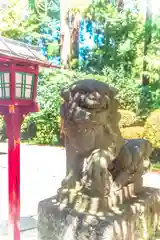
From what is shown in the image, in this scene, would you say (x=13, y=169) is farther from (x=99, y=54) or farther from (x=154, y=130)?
(x=99, y=54)

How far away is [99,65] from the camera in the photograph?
1034cm

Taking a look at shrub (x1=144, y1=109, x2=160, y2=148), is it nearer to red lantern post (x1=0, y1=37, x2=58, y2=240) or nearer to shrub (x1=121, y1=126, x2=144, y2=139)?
shrub (x1=121, y1=126, x2=144, y2=139)

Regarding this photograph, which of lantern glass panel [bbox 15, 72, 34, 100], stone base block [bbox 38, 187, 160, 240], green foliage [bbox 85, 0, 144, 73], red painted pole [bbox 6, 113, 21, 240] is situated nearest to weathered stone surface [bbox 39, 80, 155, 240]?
stone base block [bbox 38, 187, 160, 240]

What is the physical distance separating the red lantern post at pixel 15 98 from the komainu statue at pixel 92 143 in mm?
403

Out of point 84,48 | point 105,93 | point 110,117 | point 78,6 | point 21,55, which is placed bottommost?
point 110,117

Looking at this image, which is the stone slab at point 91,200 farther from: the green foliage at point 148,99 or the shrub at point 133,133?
the green foliage at point 148,99

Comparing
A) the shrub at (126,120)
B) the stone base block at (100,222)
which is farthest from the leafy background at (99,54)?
the stone base block at (100,222)

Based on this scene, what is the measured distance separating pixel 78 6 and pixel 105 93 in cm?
789

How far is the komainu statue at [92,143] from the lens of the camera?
1909 mm

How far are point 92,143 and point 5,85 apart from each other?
32.9 inches

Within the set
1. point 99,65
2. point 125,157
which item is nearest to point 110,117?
point 125,157

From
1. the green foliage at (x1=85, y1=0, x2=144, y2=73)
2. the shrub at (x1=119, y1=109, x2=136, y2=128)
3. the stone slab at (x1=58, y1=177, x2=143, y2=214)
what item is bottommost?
the stone slab at (x1=58, y1=177, x2=143, y2=214)

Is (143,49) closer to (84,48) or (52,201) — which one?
(84,48)

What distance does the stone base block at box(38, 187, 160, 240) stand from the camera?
185cm
